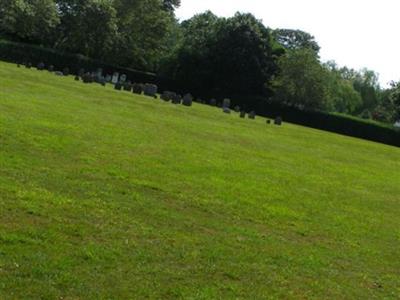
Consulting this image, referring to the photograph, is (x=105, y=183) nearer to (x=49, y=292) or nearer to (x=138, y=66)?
(x=49, y=292)

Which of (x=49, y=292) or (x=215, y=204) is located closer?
(x=49, y=292)

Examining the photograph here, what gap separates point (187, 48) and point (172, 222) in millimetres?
60569

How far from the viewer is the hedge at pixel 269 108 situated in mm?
57500

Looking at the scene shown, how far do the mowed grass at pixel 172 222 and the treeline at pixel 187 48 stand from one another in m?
Answer: 43.5

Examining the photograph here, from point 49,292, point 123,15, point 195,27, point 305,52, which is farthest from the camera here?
point 195,27

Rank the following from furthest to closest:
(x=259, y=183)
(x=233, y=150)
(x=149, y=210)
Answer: (x=233, y=150), (x=259, y=183), (x=149, y=210)

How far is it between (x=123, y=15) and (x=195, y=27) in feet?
35.9

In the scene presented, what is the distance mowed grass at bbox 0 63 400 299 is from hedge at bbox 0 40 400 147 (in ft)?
132

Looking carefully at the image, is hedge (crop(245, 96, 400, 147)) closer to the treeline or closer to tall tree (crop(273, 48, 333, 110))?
the treeline

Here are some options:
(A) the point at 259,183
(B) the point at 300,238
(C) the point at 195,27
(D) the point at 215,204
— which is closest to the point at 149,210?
(D) the point at 215,204

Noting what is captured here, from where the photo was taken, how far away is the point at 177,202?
428 inches

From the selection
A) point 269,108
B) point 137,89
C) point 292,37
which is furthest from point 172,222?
point 292,37

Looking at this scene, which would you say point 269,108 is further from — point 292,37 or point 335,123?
point 292,37

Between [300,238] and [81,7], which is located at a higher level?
[81,7]
